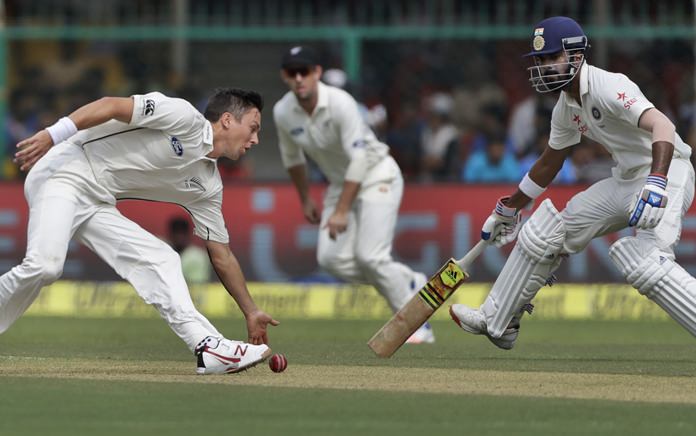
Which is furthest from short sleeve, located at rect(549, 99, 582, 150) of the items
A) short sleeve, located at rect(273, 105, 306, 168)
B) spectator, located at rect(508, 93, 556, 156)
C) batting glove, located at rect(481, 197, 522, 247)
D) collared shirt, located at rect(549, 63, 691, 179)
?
spectator, located at rect(508, 93, 556, 156)

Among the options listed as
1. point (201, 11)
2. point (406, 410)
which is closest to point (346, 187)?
point (406, 410)

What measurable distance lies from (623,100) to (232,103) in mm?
1921

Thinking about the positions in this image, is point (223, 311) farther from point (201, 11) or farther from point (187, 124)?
point (187, 124)

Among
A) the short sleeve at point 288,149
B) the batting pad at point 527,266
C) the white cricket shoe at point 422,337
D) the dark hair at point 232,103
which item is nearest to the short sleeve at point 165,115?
the dark hair at point 232,103

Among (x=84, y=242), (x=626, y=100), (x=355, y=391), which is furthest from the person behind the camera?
(x=84, y=242)

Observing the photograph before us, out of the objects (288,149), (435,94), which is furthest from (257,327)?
(435,94)

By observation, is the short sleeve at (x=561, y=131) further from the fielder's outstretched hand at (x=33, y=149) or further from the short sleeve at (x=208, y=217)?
the fielder's outstretched hand at (x=33, y=149)

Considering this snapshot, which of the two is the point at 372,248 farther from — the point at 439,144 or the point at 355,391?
the point at 439,144

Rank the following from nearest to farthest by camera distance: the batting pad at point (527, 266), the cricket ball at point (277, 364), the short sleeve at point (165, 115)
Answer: the short sleeve at point (165, 115)
the cricket ball at point (277, 364)
the batting pad at point (527, 266)

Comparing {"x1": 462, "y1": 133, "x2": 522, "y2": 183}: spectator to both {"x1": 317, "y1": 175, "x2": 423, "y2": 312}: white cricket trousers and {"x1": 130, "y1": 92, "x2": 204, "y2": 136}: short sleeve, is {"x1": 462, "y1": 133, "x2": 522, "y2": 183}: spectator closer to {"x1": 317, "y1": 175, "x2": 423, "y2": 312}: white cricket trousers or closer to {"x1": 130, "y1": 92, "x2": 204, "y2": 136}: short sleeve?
{"x1": 317, "y1": 175, "x2": 423, "y2": 312}: white cricket trousers

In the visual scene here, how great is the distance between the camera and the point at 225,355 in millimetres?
6801

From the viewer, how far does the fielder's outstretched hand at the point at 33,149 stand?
254 inches

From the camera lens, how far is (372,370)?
23.7ft

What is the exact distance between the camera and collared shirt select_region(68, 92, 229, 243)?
700cm
